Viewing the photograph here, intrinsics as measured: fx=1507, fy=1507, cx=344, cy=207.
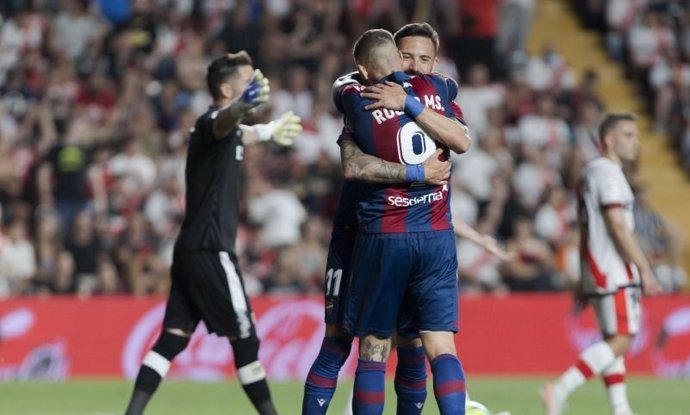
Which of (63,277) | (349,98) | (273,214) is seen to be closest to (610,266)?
(349,98)

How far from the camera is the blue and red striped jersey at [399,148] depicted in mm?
8320

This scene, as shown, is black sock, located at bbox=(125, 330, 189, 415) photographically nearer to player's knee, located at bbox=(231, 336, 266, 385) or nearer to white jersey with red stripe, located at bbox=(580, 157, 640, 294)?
player's knee, located at bbox=(231, 336, 266, 385)

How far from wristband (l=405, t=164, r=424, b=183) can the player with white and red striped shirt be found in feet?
10.7

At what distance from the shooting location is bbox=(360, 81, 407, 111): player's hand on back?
8227 millimetres

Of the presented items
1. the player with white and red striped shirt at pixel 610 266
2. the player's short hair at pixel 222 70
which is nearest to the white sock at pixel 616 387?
the player with white and red striped shirt at pixel 610 266

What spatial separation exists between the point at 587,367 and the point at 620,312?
481 mm

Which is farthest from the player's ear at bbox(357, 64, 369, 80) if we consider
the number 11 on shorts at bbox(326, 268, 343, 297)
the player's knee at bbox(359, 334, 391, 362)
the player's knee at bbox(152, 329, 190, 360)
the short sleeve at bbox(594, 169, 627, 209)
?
the short sleeve at bbox(594, 169, 627, 209)

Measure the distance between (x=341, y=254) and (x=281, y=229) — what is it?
9.34 meters

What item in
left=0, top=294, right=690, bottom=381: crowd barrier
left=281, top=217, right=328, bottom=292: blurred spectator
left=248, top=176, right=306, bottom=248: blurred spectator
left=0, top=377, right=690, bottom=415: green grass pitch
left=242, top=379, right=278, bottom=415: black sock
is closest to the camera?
left=242, top=379, right=278, bottom=415: black sock

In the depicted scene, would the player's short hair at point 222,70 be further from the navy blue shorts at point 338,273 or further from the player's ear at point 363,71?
the player's ear at point 363,71

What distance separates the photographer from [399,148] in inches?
328

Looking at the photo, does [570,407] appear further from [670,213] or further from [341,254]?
[670,213]

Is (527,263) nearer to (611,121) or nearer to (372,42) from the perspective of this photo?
(611,121)

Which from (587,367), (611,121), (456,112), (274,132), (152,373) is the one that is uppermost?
(611,121)
